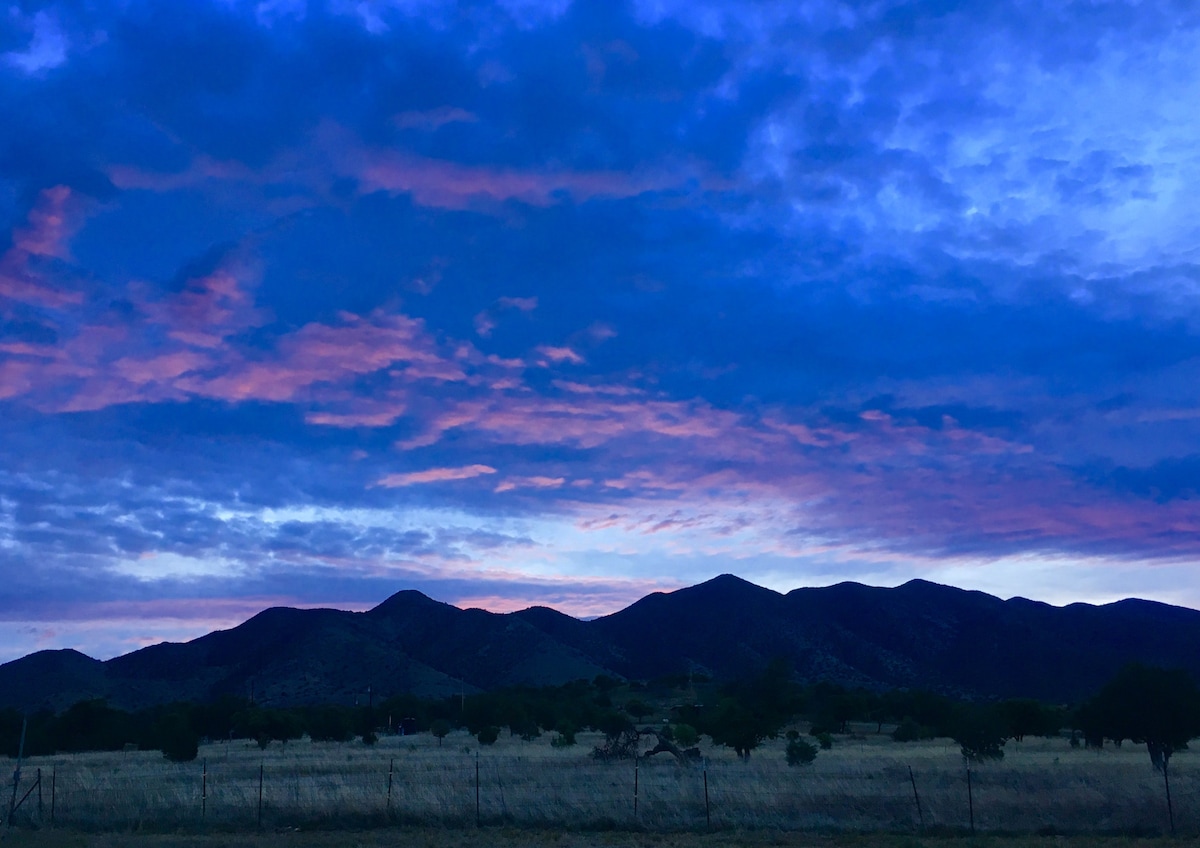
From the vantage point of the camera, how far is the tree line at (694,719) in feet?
141

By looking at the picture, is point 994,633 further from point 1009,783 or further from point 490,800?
point 490,800

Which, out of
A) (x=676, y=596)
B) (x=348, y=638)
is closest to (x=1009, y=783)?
(x=348, y=638)

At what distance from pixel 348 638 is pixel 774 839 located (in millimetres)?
126842

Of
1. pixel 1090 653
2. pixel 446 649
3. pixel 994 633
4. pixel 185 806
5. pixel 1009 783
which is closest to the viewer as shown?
pixel 185 806

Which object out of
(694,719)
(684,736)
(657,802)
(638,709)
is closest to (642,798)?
(657,802)

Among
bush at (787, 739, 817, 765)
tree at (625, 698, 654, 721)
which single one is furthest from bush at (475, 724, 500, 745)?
bush at (787, 739, 817, 765)

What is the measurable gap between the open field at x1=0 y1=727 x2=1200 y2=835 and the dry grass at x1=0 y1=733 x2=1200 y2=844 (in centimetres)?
7

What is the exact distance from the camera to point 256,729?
223ft

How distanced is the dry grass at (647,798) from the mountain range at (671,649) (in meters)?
82.3

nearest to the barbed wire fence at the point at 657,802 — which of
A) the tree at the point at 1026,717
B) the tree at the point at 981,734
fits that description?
the tree at the point at 981,734

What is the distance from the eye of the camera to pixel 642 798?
96.2 feet

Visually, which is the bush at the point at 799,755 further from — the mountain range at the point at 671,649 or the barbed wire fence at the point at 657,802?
the mountain range at the point at 671,649

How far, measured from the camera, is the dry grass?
2548 centimetres

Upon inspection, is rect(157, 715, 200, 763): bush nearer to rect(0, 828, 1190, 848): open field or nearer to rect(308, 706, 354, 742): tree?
rect(308, 706, 354, 742): tree
